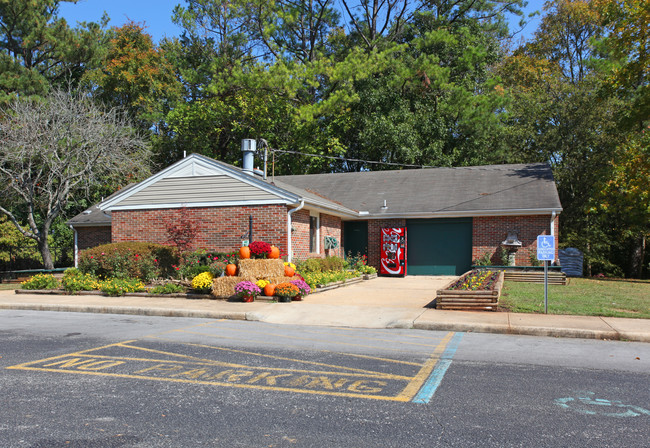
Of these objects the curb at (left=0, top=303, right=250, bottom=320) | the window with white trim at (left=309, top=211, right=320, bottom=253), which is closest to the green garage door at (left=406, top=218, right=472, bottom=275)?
the window with white trim at (left=309, top=211, right=320, bottom=253)

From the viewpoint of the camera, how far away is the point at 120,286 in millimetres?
15492

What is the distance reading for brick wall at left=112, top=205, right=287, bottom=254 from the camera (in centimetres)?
1795

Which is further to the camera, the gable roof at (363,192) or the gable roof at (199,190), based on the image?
the gable roof at (363,192)

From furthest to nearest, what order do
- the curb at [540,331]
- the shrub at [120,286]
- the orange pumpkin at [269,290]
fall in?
the shrub at [120,286] → the orange pumpkin at [269,290] → the curb at [540,331]

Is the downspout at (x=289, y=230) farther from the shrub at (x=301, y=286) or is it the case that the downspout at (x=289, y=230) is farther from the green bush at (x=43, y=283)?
the green bush at (x=43, y=283)

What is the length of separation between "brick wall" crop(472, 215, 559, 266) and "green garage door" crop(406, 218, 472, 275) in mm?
524

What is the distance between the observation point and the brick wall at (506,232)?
70.4 ft

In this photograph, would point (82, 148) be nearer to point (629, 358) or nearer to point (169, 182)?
point (169, 182)

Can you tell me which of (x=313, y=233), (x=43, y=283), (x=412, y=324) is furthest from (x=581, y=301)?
(x=43, y=283)

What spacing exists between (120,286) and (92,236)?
1090cm

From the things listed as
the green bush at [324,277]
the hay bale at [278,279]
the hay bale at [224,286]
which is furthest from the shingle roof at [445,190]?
the hay bale at [224,286]

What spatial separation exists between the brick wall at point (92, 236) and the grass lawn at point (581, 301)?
702 inches

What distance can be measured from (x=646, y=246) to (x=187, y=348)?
1207 inches

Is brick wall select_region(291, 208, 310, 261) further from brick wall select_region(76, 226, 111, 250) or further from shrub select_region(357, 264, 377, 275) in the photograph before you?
brick wall select_region(76, 226, 111, 250)
